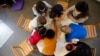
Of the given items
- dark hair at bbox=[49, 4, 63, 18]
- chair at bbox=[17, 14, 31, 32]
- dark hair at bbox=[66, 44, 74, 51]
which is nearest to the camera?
dark hair at bbox=[66, 44, 74, 51]

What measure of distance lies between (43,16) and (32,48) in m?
0.55

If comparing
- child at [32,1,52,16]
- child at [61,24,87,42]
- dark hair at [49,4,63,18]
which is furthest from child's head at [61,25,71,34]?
child at [32,1,52,16]

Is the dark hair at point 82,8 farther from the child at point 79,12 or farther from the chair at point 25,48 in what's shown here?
the chair at point 25,48

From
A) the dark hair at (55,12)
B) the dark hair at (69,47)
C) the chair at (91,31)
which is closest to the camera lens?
the dark hair at (69,47)

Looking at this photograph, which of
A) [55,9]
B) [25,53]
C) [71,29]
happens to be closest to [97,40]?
[71,29]

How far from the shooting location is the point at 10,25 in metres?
3.16

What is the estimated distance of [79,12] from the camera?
7.63ft

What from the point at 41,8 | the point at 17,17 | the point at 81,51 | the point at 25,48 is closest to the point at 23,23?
the point at 17,17

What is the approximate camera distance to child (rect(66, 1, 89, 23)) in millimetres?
2285

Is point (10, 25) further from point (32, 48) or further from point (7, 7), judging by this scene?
point (32, 48)

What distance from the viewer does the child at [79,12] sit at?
2.29 m

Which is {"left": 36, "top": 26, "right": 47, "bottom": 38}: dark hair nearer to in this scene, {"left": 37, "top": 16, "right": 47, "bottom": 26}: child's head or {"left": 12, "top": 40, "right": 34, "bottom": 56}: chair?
{"left": 37, "top": 16, "right": 47, "bottom": 26}: child's head

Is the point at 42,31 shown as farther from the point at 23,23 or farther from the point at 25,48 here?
the point at 23,23

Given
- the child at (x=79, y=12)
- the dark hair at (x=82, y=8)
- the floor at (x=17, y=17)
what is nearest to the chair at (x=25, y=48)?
the floor at (x=17, y=17)
